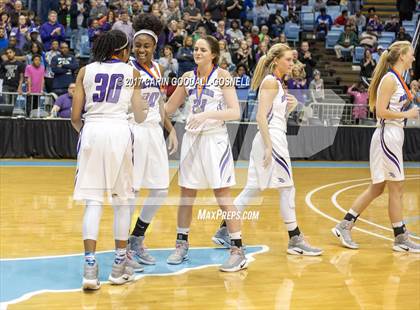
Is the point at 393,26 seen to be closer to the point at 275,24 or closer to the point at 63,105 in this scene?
the point at 275,24

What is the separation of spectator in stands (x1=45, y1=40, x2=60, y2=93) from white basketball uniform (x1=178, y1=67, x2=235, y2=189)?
994 centimetres

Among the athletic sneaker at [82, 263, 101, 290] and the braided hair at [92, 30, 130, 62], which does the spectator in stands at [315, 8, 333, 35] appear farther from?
the athletic sneaker at [82, 263, 101, 290]

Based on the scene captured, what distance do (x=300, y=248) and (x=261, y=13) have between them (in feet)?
49.2

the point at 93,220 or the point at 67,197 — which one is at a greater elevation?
the point at 93,220

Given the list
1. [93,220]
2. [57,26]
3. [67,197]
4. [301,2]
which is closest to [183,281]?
[93,220]

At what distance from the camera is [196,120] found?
6.31 metres

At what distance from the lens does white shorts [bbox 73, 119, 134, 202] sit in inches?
224

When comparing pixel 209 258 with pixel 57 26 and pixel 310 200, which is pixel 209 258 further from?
pixel 57 26

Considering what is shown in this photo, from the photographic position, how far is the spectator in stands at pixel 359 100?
1702 cm

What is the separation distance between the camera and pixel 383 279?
639 centimetres

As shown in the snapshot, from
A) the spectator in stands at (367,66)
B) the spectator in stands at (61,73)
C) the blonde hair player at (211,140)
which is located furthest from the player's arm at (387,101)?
the spectator in stands at (367,66)

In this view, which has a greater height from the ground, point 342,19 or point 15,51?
point 342,19

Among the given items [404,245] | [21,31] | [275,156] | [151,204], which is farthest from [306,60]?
[151,204]

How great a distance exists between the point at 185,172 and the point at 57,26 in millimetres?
11488
